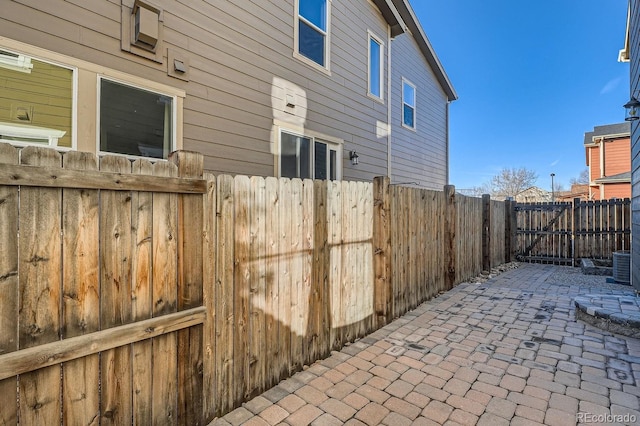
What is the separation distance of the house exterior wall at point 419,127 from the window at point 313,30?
3.30 metres

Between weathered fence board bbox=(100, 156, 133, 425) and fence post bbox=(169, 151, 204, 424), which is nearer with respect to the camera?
weathered fence board bbox=(100, 156, 133, 425)

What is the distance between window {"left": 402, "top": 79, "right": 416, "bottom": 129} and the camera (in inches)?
376

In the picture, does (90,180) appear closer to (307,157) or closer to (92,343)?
(92,343)

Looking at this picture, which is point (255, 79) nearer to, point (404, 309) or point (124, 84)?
point (124, 84)

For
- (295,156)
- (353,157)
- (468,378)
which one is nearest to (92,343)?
(468,378)

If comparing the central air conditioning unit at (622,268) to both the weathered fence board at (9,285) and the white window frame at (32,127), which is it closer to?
the weathered fence board at (9,285)

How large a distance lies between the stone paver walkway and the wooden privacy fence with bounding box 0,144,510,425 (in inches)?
13.9

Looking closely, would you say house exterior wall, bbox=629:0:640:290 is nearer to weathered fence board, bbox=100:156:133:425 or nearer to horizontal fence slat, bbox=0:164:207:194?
horizontal fence slat, bbox=0:164:207:194

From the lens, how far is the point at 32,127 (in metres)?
2.92

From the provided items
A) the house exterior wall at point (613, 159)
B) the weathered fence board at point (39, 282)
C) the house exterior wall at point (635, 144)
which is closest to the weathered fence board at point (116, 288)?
the weathered fence board at point (39, 282)

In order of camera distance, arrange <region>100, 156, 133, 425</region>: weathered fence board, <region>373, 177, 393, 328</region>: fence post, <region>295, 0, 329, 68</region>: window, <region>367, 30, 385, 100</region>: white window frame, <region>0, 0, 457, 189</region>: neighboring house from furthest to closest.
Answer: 1. <region>367, 30, 385, 100</region>: white window frame
2. <region>295, 0, 329, 68</region>: window
3. <region>373, 177, 393, 328</region>: fence post
4. <region>0, 0, 457, 189</region>: neighboring house
5. <region>100, 156, 133, 425</region>: weathered fence board

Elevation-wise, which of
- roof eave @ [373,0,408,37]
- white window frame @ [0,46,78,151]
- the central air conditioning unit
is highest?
roof eave @ [373,0,408,37]

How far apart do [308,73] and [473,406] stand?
17.8 ft

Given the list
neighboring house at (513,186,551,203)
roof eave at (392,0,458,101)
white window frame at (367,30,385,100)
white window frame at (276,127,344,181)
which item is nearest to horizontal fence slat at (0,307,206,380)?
white window frame at (276,127,344,181)
